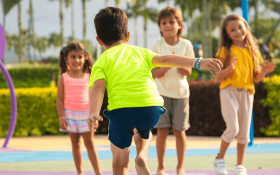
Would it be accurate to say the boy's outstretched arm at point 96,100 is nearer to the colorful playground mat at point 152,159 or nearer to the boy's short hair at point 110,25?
the boy's short hair at point 110,25

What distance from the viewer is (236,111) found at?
3666 millimetres

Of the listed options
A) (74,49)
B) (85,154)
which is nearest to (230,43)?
(74,49)

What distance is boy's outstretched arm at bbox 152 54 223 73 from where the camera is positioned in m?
2.13

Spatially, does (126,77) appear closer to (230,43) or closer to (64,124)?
(64,124)

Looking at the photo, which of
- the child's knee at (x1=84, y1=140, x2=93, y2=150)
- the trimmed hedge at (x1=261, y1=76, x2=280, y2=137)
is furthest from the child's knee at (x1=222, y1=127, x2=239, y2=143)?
the trimmed hedge at (x1=261, y1=76, x2=280, y2=137)

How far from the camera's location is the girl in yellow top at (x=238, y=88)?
12.0 feet

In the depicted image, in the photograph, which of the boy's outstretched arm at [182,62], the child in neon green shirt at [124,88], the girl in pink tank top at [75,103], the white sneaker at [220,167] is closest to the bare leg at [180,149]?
the white sneaker at [220,167]

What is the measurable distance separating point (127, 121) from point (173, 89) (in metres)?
1.48

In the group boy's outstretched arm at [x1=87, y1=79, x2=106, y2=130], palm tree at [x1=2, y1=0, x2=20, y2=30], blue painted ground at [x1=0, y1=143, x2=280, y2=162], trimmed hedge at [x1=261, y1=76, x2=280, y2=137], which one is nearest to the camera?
boy's outstretched arm at [x1=87, y1=79, x2=106, y2=130]

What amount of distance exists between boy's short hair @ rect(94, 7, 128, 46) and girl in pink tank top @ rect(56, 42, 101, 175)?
129 centimetres

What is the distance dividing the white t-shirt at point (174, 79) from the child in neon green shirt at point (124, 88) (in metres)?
1.32

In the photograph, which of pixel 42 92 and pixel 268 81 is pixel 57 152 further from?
pixel 268 81

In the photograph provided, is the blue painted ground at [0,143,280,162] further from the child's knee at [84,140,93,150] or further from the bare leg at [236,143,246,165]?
the bare leg at [236,143,246,165]

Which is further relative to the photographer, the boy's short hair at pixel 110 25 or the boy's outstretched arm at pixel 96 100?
the boy's short hair at pixel 110 25
